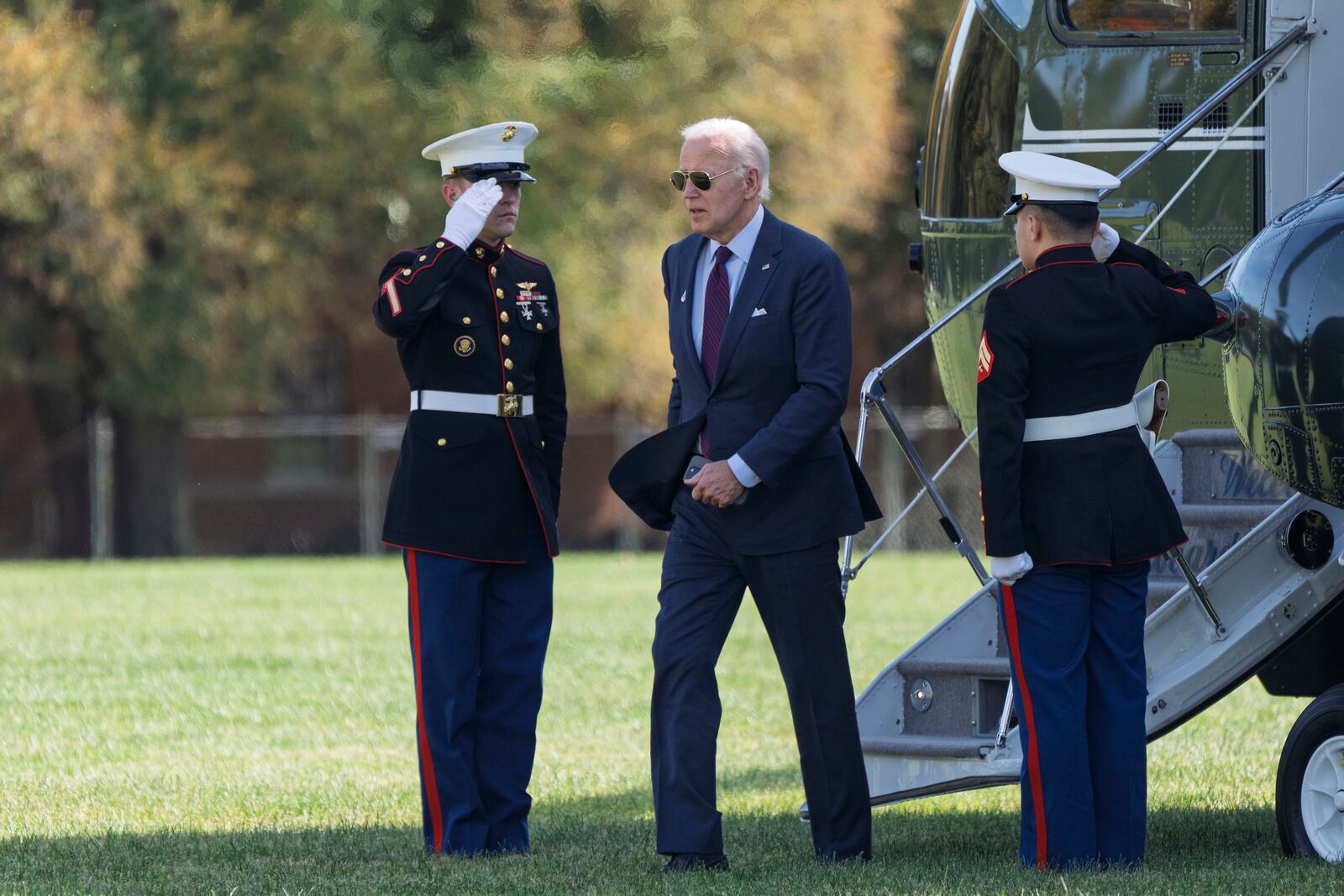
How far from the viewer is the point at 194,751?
933cm

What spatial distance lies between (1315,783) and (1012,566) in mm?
1108

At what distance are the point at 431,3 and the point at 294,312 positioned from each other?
4073 millimetres

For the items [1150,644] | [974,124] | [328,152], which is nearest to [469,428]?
[1150,644]

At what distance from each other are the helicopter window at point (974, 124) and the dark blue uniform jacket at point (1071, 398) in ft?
7.93

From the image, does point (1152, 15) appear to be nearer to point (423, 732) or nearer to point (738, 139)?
point (738, 139)

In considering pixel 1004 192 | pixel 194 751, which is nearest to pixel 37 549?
pixel 194 751

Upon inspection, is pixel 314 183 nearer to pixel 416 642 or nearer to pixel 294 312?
pixel 294 312

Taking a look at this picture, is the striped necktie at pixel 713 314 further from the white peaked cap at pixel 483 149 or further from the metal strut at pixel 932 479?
the white peaked cap at pixel 483 149

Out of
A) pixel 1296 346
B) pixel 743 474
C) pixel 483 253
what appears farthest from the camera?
pixel 483 253

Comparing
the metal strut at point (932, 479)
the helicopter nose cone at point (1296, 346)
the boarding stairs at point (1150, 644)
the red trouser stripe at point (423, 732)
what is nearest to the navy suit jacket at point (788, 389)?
the metal strut at point (932, 479)

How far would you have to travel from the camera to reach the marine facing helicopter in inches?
219

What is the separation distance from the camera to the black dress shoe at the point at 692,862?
586 cm

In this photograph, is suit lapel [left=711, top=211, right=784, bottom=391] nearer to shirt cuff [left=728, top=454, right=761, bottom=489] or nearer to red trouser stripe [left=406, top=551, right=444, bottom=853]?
shirt cuff [left=728, top=454, right=761, bottom=489]

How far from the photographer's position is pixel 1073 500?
5.59 m
